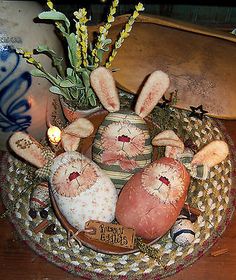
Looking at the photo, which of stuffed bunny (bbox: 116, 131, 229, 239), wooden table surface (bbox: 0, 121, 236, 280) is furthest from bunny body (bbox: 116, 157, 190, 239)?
wooden table surface (bbox: 0, 121, 236, 280)

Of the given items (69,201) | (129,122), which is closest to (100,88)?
(129,122)

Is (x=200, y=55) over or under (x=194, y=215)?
over

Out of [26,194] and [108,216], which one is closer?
[108,216]

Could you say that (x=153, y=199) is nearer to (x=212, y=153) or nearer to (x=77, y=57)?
(x=212, y=153)

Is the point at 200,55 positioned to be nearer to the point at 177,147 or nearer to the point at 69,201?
the point at 177,147

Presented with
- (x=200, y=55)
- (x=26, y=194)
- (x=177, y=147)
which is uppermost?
(x=200, y=55)

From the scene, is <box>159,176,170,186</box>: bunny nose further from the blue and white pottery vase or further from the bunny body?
the blue and white pottery vase
